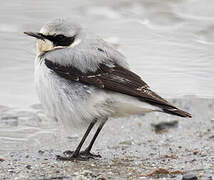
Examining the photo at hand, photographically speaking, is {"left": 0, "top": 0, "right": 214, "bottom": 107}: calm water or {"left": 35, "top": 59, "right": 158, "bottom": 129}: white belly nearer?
{"left": 35, "top": 59, "right": 158, "bottom": 129}: white belly

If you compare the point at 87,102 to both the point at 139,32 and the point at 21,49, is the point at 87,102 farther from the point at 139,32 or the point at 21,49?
the point at 139,32

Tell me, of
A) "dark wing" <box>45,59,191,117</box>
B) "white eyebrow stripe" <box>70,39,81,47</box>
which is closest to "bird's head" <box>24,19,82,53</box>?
"white eyebrow stripe" <box>70,39,81,47</box>

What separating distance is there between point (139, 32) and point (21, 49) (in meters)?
2.65

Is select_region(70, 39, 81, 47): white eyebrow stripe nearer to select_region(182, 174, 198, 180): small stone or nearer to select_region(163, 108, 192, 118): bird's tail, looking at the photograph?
select_region(163, 108, 192, 118): bird's tail

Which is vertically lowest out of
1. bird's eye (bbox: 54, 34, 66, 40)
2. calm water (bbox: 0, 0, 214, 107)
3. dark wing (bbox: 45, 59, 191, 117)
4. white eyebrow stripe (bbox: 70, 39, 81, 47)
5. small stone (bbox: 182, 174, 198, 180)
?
calm water (bbox: 0, 0, 214, 107)

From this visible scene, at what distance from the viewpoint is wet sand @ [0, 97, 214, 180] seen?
21.6 ft

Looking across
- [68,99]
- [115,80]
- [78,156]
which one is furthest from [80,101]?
[78,156]

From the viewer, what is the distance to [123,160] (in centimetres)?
734

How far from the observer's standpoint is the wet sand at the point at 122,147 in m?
6.59

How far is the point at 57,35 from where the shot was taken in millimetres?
7715

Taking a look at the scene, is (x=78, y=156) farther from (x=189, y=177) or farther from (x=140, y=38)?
(x=140, y=38)

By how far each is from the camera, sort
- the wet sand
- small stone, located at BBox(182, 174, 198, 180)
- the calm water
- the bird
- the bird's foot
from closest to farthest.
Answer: small stone, located at BBox(182, 174, 198, 180) < the wet sand < the bird < the bird's foot < the calm water

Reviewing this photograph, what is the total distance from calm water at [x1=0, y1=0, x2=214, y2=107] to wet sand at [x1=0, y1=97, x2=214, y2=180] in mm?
821

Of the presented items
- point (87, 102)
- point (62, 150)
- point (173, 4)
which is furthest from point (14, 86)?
point (173, 4)
